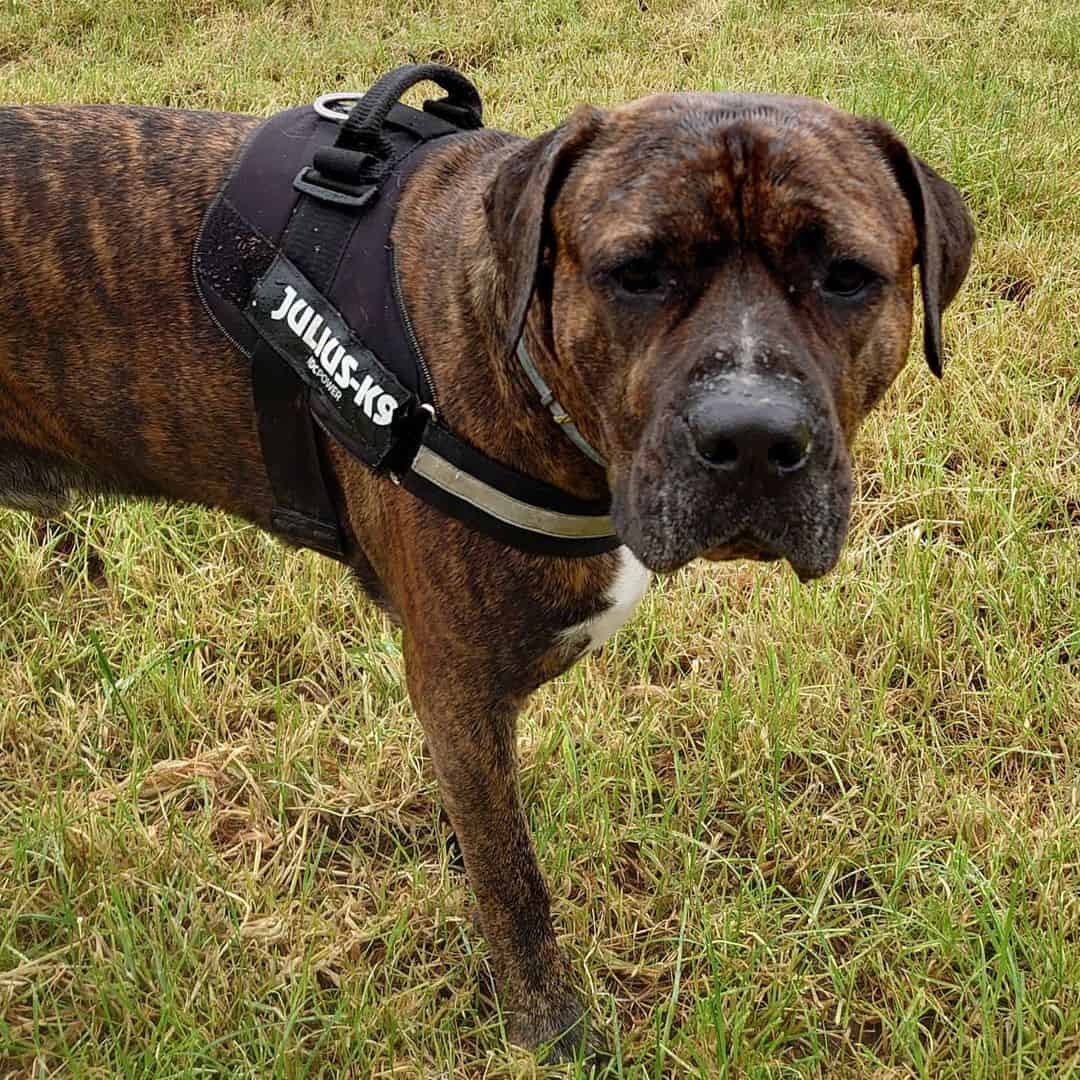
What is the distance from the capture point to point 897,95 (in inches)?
196

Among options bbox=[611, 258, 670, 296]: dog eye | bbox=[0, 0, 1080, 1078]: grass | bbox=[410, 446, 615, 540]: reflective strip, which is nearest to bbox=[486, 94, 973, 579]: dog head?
bbox=[611, 258, 670, 296]: dog eye

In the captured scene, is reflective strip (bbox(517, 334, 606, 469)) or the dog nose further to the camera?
reflective strip (bbox(517, 334, 606, 469))

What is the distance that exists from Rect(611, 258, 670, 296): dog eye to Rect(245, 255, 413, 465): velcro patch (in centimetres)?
42

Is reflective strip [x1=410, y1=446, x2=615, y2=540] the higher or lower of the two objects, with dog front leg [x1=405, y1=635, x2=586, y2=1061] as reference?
higher

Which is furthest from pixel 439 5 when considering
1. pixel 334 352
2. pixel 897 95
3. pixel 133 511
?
pixel 334 352

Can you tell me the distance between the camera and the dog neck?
203 cm

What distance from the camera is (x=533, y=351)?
2.01 metres

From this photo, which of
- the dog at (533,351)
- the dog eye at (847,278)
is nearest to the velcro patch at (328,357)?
the dog at (533,351)

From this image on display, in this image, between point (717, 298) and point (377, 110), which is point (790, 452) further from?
point (377, 110)

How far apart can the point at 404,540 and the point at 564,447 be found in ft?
1.07

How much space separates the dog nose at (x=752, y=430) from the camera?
5.59 feet

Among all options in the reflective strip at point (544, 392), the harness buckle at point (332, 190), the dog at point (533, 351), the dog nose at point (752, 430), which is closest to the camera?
the dog nose at point (752, 430)

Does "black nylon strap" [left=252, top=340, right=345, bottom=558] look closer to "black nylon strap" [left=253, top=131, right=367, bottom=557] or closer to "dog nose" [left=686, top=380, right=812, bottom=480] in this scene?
"black nylon strap" [left=253, top=131, right=367, bottom=557]

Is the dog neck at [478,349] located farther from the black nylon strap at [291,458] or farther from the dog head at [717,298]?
the black nylon strap at [291,458]
